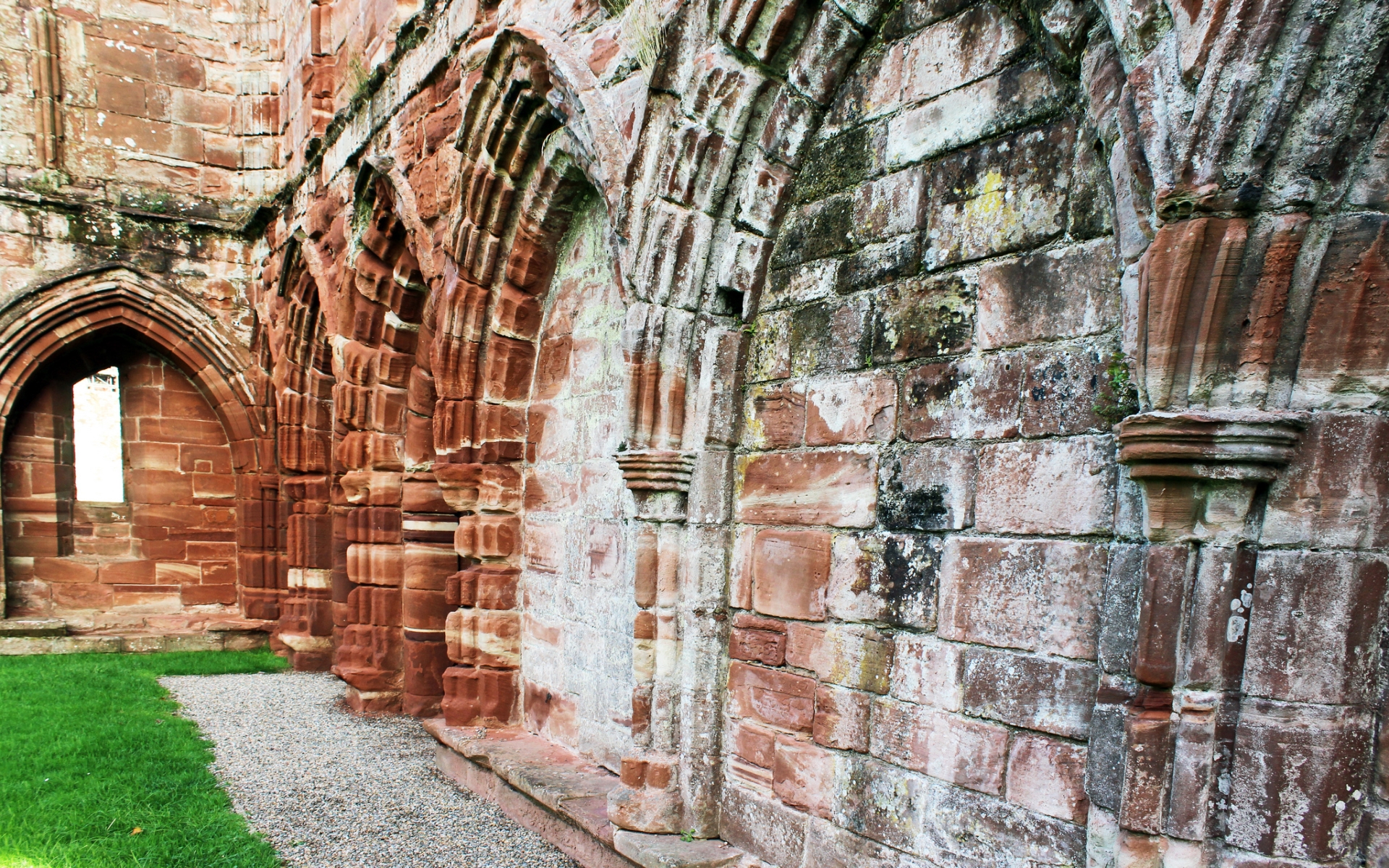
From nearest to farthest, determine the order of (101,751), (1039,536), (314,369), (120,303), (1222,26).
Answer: (1222,26) → (1039,536) → (101,751) → (314,369) → (120,303)

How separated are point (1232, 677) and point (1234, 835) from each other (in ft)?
1.11

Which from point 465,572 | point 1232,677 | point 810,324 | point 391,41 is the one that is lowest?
point 465,572

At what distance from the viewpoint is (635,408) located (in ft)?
11.0

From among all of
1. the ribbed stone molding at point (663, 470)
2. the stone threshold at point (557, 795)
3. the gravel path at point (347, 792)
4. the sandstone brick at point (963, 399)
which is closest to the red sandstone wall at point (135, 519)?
the gravel path at point (347, 792)

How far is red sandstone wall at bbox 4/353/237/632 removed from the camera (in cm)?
926

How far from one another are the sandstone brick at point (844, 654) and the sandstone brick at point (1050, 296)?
1.04 metres

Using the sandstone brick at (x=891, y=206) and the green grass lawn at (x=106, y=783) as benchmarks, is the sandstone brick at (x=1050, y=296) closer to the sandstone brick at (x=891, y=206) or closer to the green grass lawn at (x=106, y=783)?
the sandstone brick at (x=891, y=206)

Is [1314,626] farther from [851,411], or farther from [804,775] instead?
[804,775]

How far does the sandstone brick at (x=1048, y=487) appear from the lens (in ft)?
7.28

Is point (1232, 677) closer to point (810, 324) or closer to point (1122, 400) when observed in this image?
point (1122, 400)

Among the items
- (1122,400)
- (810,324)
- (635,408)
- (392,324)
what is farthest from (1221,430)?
(392,324)

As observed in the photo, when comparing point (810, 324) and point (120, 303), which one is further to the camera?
point (120, 303)

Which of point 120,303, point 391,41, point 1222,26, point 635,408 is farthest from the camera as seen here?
point 120,303

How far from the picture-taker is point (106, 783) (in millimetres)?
4543
